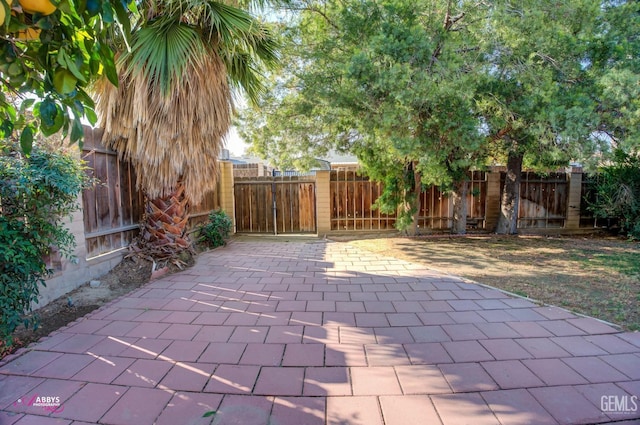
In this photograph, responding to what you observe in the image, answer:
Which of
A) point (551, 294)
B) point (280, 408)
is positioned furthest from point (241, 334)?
point (551, 294)

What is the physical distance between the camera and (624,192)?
826 cm

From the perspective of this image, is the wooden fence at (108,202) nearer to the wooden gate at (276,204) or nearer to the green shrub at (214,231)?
the green shrub at (214,231)

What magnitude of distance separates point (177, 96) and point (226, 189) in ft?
16.6

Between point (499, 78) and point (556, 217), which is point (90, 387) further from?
point (556, 217)

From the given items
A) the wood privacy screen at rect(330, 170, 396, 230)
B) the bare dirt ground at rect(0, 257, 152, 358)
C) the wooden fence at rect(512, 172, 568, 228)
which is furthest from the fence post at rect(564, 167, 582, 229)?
the bare dirt ground at rect(0, 257, 152, 358)

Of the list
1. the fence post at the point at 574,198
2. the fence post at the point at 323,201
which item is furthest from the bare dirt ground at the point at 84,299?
the fence post at the point at 574,198

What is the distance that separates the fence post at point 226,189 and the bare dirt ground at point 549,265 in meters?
3.95

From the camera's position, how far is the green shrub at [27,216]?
106 inches

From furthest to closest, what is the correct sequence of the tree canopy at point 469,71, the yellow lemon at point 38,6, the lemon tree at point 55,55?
the tree canopy at point 469,71 < the lemon tree at point 55,55 < the yellow lemon at point 38,6

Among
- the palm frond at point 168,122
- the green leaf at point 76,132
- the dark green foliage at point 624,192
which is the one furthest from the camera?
the dark green foliage at point 624,192

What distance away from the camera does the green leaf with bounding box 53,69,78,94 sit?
1.17m

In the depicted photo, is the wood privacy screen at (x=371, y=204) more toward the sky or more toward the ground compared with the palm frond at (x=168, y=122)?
more toward the ground

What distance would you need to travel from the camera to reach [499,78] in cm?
592

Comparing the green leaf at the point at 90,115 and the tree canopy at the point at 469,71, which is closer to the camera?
the green leaf at the point at 90,115
